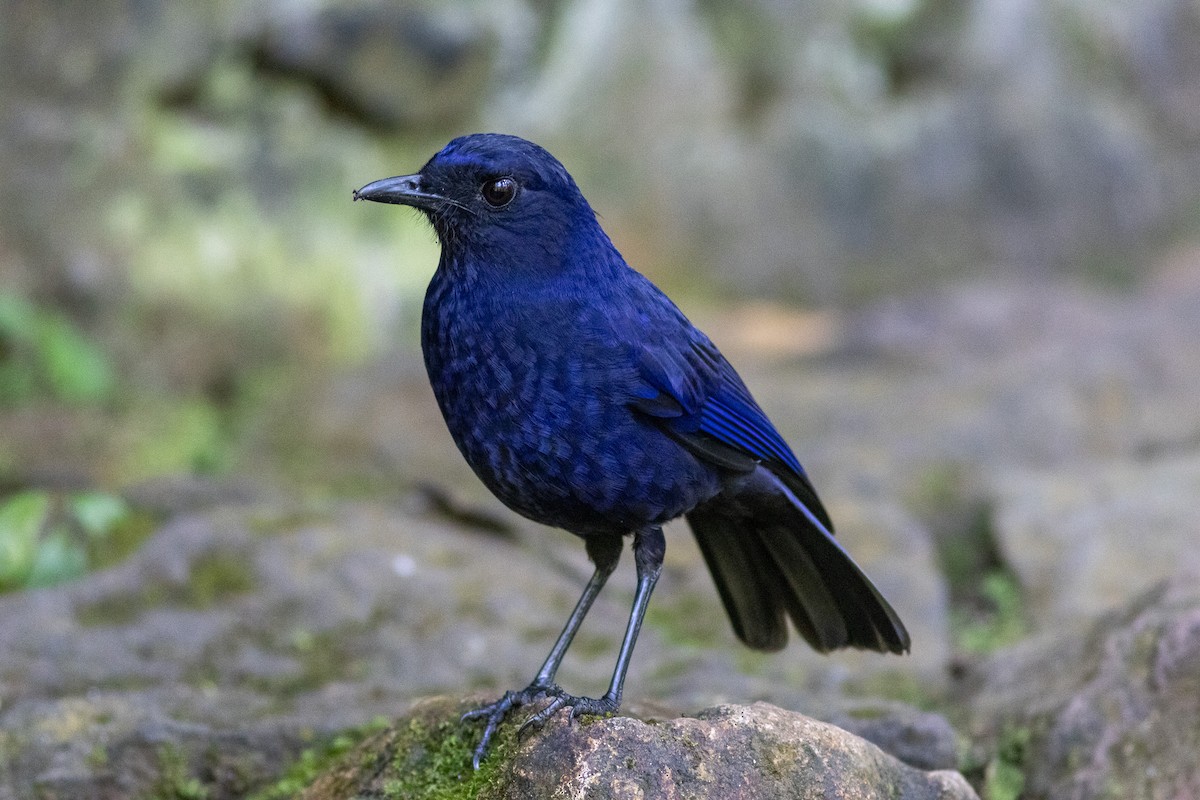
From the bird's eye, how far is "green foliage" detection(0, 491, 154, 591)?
2753 millimetres

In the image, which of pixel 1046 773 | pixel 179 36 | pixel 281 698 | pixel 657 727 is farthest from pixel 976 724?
pixel 179 36

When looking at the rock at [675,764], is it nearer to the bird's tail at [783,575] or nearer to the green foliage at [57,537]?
the bird's tail at [783,575]

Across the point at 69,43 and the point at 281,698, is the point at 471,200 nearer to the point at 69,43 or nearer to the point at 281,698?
the point at 281,698

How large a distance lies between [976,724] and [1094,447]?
370 cm

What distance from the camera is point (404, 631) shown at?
4.65 metres

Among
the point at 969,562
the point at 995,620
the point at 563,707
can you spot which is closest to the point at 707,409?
the point at 563,707

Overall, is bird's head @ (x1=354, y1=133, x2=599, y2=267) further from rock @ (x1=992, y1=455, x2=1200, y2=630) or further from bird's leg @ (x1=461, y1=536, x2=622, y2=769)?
rock @ (x1=992, y1=455, x2=1200, y2=630)

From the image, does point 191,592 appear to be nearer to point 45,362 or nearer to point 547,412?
point 547,412

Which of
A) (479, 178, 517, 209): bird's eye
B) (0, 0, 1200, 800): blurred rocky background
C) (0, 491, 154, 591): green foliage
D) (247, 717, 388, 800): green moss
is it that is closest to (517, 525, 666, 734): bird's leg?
(0, 0, 1200, 800): blurred rocky background

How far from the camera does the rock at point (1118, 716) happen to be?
3.40 meters

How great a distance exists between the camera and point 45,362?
27.3 feet

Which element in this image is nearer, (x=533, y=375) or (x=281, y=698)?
(x=533, y=375)

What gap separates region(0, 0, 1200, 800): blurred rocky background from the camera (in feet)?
13.1

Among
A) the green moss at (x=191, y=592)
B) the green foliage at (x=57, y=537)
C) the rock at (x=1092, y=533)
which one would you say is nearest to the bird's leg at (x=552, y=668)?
the green moss at (x=191, y=592)
